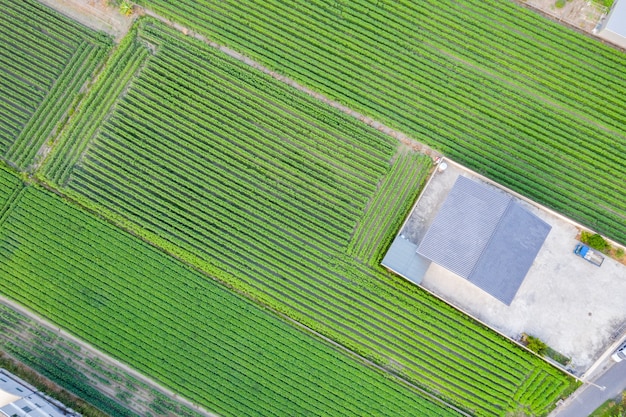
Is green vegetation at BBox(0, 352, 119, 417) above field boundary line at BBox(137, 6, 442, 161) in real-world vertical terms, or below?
below

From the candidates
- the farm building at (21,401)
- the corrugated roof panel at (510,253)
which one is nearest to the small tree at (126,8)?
the farm building at (21,401)

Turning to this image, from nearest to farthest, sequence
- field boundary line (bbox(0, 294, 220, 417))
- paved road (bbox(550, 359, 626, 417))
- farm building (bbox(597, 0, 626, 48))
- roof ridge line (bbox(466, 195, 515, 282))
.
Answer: roof ridge line (bbox(466, 195, 515, 282)) → paved road (bbox(550, 359, 626, 417)) → field boundary line (bbox(0, 294, 220, 417)) → farm building (bbox(597, 0, 626, 48))

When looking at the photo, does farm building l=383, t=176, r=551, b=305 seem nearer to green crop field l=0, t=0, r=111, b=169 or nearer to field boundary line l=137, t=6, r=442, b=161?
field boundary line l=137, t=6, r=442, b=161

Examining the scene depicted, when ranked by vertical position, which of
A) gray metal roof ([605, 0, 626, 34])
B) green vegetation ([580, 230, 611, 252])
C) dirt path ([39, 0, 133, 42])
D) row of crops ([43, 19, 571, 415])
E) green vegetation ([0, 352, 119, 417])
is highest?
gray metal roof ([605, 0, 626, 34])

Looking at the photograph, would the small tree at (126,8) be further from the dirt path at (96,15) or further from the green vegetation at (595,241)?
the green vegetation at (595,241)

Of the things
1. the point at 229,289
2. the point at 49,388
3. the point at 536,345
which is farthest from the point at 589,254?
the point at 49,388

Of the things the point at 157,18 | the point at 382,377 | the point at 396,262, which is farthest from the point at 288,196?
the point at 157,18

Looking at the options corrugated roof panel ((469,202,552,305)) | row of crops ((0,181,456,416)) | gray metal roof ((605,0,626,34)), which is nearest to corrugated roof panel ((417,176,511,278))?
corrugated roof panel ((469,202,552,305))
